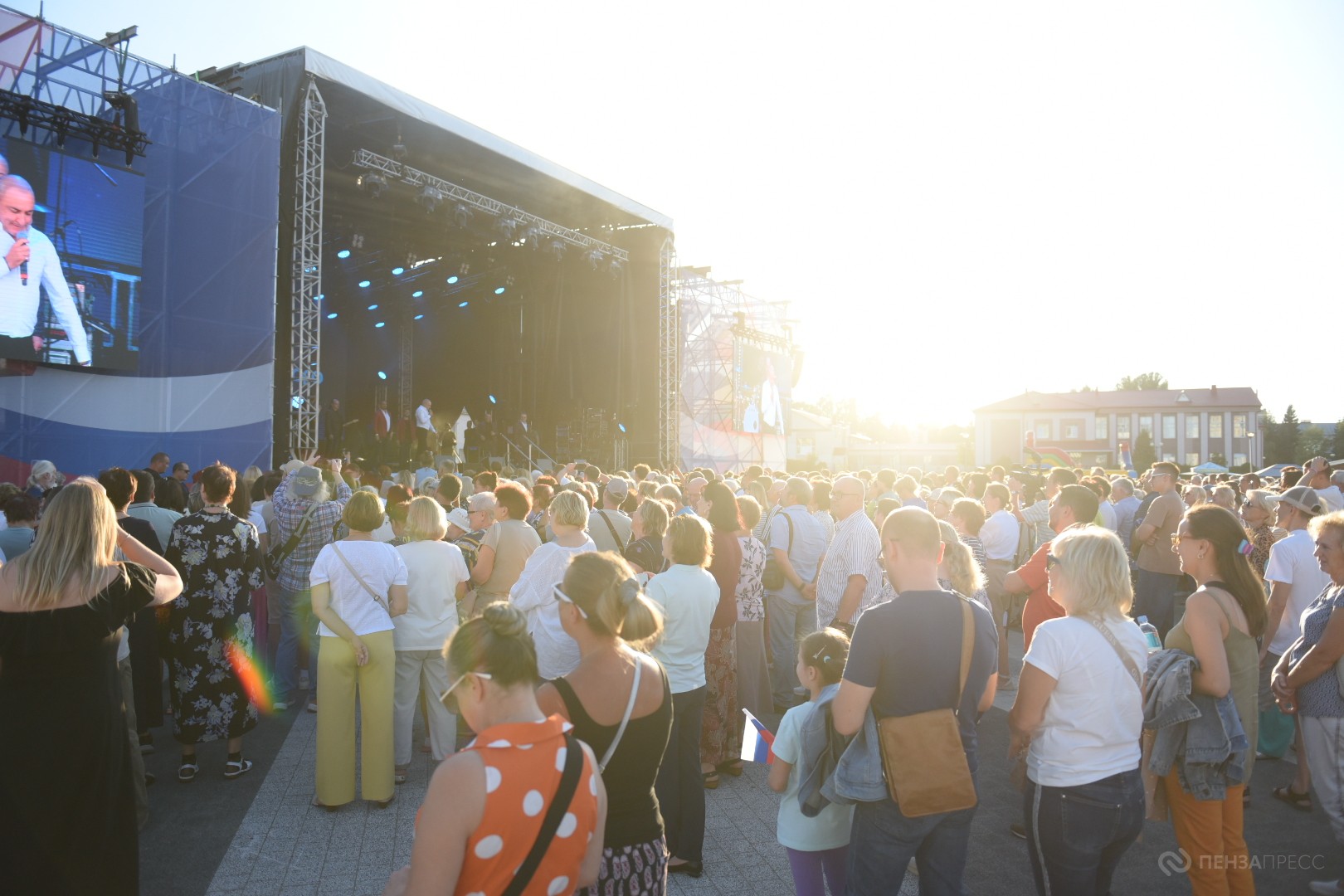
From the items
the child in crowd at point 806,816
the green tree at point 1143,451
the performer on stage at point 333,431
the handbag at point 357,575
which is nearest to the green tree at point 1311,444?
the green tree at point 1143,451

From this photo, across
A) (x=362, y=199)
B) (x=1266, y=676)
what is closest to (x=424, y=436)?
(x=362, y=199)

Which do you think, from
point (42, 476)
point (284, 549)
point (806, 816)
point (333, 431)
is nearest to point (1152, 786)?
point (806, 816)

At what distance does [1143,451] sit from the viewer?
5859 centimetres

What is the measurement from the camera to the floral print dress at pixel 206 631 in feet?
14.4

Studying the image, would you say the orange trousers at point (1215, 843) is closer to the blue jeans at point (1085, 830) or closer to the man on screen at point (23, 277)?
Result: the blue jeans at point (1085, 830)

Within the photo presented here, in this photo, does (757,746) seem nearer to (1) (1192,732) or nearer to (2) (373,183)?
(1) (1192,732)

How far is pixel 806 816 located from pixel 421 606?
2.64 meters

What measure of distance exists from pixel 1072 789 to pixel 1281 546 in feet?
10.3

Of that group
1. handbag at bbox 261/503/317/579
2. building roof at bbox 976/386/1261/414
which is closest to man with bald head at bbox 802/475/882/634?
handbag at bbox 261/503/317/579

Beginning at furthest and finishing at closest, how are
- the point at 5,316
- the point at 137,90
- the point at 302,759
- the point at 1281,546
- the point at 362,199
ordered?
the point at 362,199 → the point at 137,90 → the point at 5,316 → the point at 302,759 → the point at 1281,546

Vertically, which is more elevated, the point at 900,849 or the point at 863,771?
the point at 863,771

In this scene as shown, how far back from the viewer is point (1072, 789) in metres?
2.36

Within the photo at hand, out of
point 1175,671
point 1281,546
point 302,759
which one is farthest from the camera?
point 302,759

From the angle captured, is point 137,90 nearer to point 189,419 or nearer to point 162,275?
point 162,275
